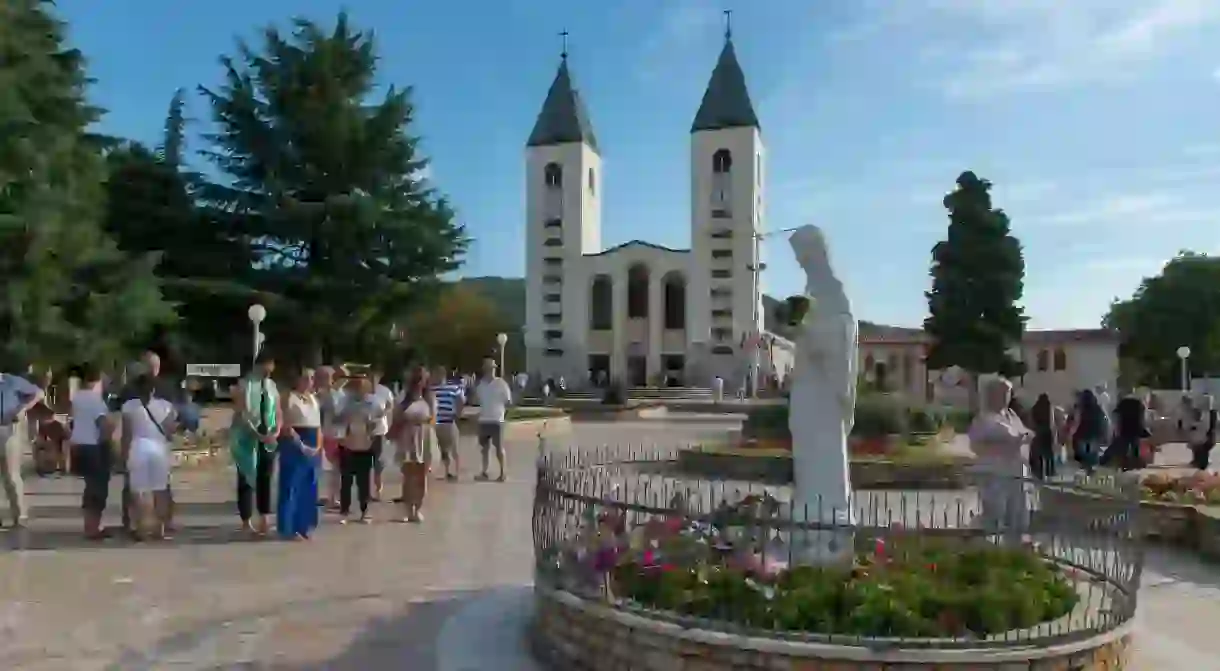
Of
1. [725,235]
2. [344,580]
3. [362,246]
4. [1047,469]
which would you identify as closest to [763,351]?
[725,235]

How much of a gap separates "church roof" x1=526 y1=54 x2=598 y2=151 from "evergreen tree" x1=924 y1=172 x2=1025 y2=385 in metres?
25.9

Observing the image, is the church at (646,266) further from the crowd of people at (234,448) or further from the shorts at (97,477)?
the shorts at (97,477)

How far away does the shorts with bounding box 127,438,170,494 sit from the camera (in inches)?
377

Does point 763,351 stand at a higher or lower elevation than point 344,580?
higher

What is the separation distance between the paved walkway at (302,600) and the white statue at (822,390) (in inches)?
81.2

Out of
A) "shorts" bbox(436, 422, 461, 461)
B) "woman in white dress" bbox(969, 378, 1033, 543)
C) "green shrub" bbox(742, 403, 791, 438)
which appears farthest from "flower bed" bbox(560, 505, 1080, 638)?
"green shrub" bbox(742, 403, 791, 438)

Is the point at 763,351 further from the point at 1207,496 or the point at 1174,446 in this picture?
the point at 1207,496

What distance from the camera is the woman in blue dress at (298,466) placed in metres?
9.80

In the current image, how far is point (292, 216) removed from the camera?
30.6m

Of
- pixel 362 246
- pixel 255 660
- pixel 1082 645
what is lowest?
pixel 255 660

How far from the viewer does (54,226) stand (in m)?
24.7

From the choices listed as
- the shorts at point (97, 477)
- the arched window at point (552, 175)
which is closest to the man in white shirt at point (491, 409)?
the shorts at point (97, 477)

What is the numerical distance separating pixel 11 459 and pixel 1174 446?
25.7m

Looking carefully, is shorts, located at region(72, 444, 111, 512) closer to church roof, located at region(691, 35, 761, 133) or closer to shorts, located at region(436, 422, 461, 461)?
shorts, located at region(436, 422, 461, 461)
